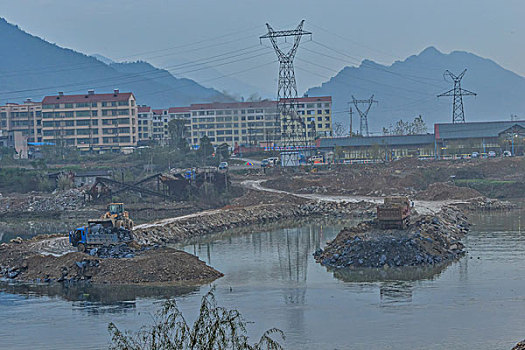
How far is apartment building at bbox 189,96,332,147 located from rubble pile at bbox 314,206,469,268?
6502cm

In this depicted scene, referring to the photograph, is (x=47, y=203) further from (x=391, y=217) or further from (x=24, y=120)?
(x=24, y=120)

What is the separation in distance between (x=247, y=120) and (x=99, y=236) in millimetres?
74009

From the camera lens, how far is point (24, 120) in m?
101

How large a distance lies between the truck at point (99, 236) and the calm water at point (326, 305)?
11.7ft

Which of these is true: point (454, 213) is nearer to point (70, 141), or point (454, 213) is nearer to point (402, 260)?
point (402, 260)

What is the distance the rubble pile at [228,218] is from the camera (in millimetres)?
32969

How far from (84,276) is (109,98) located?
74300mm

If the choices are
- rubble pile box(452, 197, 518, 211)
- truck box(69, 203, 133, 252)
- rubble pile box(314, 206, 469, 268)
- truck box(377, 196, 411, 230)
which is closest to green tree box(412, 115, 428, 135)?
rubble pile box(452, 197, 518, 211)

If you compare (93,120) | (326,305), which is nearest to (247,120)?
(93,120)

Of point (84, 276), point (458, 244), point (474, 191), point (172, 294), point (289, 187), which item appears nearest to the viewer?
point (172, 294)

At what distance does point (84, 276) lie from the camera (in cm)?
2323

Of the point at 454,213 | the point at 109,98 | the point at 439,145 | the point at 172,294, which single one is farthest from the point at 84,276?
the point at 109,98

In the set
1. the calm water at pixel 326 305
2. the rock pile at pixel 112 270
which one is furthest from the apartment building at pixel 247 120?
the calm water at pixel 326 305

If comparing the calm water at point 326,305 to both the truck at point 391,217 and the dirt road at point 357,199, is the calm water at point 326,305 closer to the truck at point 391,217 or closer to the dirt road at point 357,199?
the truck at point 391,217
